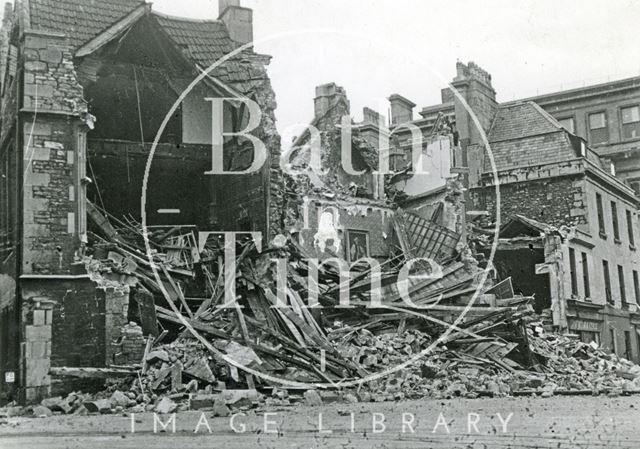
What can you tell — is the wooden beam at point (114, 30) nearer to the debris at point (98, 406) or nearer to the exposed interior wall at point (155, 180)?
the exposed interior wall at point (155, 180)

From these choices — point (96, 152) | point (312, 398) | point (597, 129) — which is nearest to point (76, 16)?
point (96, 152)

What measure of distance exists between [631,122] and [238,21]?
2752 cm

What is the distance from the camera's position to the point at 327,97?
33000 millimetres

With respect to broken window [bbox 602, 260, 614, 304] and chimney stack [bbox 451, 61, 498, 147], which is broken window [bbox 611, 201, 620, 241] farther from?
chimney stack [bbox 451, 61, 498, 147]

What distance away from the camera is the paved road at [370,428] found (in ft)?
28.5

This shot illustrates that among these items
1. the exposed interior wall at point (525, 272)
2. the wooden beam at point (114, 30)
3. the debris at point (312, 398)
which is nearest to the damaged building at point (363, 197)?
the exposed interior wall at point (525, 272)

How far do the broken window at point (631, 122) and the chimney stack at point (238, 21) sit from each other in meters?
26.8

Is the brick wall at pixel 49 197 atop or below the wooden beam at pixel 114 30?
below

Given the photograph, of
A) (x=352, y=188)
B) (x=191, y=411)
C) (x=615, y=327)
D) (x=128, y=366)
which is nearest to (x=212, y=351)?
(x=128, y=366)

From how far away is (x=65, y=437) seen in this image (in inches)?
392

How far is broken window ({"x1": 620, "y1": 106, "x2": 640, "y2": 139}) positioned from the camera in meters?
42.4

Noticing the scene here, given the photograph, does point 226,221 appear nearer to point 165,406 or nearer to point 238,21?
point 238,21

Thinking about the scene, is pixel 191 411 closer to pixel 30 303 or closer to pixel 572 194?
pixel 30 303

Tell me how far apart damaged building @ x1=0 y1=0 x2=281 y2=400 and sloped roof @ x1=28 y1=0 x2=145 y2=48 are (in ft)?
0.15
